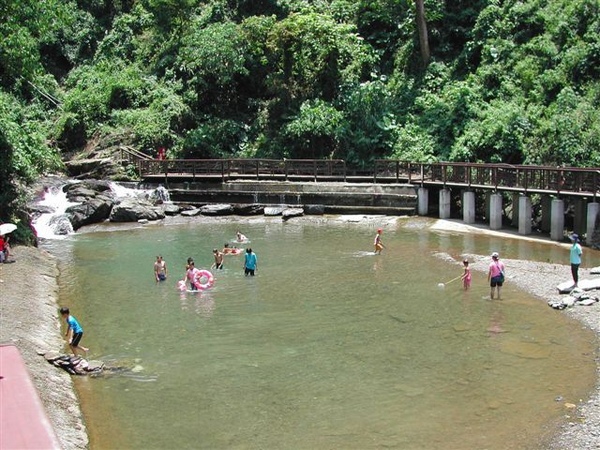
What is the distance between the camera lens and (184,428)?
14.3m

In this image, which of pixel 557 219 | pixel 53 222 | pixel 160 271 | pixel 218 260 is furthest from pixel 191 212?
pixel 557 219

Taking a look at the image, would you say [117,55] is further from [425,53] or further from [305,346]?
[305,346]

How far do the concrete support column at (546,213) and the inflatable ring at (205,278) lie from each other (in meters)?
17.1

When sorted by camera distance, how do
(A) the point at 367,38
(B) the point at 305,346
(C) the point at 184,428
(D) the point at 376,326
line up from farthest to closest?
(A) the point at 367,38, (D) the point at 376,326, (B) the point at 305,346, (C) the point at 184,428

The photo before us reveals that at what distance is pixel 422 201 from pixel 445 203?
5.68ft

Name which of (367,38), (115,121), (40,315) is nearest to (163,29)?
(115,121)

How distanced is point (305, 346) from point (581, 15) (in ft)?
113

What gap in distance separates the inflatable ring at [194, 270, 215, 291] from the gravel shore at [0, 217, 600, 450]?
4814 mm

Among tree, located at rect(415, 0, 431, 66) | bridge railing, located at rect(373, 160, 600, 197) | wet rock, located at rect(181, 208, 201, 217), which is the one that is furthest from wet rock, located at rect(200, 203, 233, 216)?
tree, located at rect(415, 0, 431, 66)

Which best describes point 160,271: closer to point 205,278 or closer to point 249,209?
point 205,278

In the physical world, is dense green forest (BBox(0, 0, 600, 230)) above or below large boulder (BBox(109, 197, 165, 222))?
above

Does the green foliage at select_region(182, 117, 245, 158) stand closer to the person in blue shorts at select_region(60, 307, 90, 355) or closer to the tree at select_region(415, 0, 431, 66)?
the tree at select_region(415, 0, 431, 66)

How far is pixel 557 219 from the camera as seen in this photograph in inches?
1252

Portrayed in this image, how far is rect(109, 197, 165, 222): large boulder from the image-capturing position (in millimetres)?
40375
